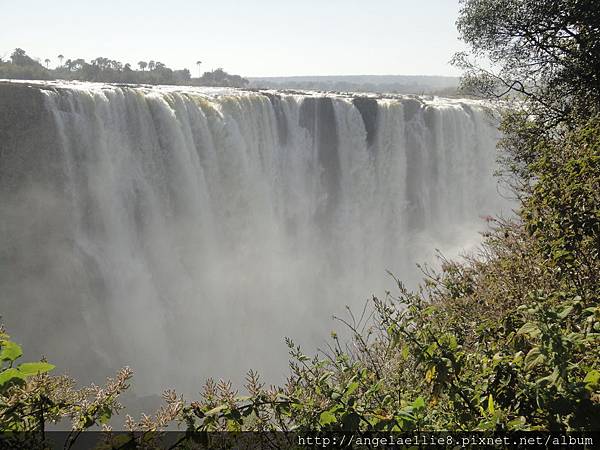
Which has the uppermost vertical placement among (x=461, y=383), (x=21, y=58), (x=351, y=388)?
(x=21, y=58)

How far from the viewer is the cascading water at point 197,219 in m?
14.9

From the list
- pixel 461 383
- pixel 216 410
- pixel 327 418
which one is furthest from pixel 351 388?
pixel 461 383

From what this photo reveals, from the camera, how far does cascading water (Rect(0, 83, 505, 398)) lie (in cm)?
1486

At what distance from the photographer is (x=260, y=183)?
850 inches

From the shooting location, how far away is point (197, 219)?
1862 cm

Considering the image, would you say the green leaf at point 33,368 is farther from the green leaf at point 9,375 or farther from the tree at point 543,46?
the tree at point 543,46

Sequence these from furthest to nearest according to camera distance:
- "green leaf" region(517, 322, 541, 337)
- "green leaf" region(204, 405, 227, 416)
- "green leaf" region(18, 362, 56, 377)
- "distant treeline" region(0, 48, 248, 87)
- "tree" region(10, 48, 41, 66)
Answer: "tree" region(10, 48, 41, 66) → "distant treeline" region(0, 48, 248, 87) → "green leaf" region(517, 322, 541, 337) → "green leaf" region(204, 405, 227, 416) → "green leaf" region(18, 362, 56, 377)

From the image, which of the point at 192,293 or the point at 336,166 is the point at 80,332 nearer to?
the point at 192,293

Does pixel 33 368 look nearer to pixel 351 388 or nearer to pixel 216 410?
pixel 216 410

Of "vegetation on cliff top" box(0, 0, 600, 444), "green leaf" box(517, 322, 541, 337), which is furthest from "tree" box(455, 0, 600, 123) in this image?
"green leaf" box(517, 322, 541, 337)

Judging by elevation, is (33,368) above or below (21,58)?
below

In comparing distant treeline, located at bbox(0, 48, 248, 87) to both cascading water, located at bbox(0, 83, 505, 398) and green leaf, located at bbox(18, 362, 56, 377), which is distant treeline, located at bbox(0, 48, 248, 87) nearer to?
cascading water, located at bbox(0, 83, 505, 398)

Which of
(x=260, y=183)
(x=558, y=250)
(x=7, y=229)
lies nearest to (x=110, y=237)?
(x=7, y=229)

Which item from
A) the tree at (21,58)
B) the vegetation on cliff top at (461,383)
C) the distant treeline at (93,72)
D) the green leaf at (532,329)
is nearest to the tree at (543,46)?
the vegetation on cliff top at (461,383)
